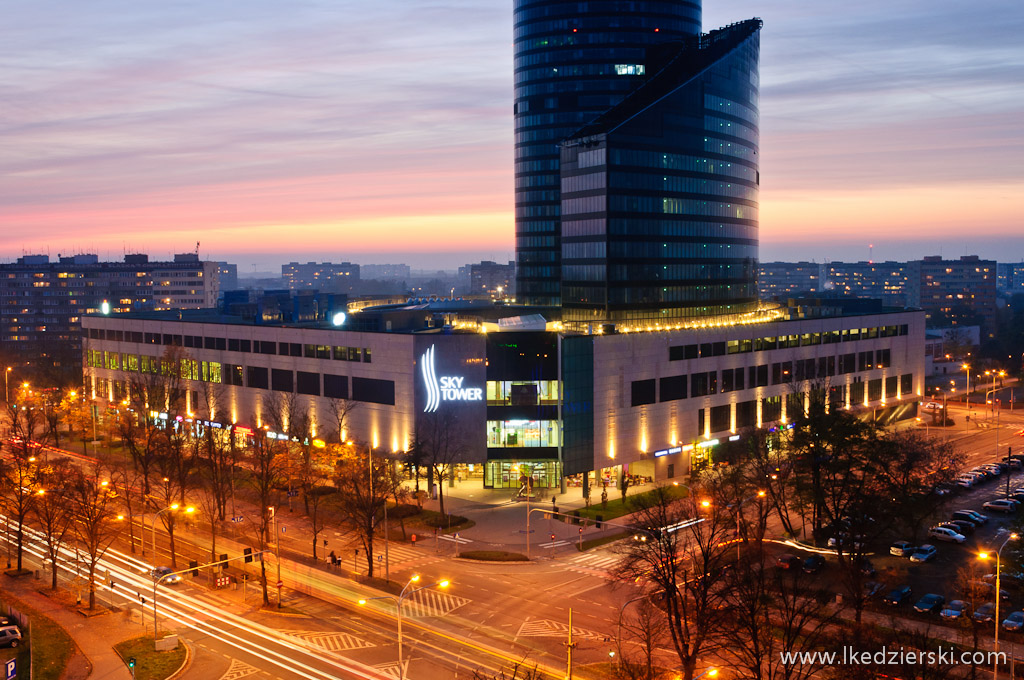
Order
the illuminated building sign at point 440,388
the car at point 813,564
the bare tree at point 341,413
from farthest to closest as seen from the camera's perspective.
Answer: the bare tree at point 341,413 < the illuminated building sign at point 440,388 < the car at point 813,564

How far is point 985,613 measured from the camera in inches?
2212

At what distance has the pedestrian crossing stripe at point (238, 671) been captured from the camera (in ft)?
166

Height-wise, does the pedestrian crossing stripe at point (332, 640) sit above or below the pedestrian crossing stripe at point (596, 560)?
above

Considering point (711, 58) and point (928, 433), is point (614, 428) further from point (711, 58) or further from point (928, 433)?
point (711, 58)

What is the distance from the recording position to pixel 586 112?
15375 cm

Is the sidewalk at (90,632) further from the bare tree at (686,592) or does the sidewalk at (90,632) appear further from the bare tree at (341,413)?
the bare tree at (341,413)

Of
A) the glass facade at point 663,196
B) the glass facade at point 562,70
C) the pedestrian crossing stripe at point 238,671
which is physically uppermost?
the glass facade at point 562,70

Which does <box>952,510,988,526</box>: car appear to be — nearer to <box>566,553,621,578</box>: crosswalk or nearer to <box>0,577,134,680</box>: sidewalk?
<box>566,553,621,578</box>: crosswalk

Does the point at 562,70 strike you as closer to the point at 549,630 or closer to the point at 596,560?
the point at 596,560

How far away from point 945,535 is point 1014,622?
2169 centimetres

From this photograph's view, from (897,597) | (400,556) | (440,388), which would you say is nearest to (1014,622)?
(897,597)

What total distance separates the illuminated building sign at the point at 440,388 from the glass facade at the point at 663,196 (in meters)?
24.0

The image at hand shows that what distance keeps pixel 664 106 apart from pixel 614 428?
47.3 m

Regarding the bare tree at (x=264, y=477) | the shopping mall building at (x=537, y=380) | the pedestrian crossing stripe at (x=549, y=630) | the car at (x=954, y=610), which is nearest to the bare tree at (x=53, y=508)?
the bare tree at (x=264, y=477)
